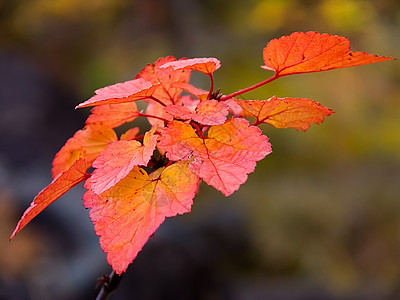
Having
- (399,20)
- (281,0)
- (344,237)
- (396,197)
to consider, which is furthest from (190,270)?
(399,20)

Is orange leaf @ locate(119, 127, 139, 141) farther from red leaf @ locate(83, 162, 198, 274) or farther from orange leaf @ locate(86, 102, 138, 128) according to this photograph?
red leaf @ locate(83, 162, 198, 274)

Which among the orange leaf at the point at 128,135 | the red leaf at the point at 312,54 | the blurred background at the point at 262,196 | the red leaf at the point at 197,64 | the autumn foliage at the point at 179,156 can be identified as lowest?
the blurred background at the point at 262,196

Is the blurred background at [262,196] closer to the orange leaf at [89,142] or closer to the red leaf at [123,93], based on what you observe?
the orange leaf at [89,142]

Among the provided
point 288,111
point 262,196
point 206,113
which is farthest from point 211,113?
point 262,196

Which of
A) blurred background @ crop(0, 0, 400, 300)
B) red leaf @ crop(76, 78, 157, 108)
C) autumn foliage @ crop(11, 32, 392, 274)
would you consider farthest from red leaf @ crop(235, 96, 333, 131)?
blurred background @ crop(0, 0, 400, 300)

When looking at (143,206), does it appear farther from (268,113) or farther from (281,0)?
(281,0)

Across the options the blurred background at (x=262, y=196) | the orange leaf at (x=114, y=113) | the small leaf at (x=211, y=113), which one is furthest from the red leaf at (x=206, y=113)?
the blurred background at (x=262, y=196)

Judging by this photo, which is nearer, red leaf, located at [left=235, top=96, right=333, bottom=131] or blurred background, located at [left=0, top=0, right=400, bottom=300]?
red leaf, located at [left=235, top=96, right=333, bottom=131]
